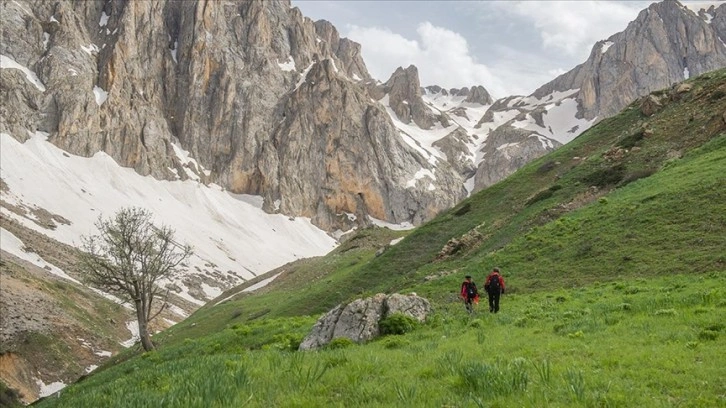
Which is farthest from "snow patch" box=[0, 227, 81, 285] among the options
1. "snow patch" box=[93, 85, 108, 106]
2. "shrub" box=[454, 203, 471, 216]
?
"snow patch" box=[93, 85, 108, 106]

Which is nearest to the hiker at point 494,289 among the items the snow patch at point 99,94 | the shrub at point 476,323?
the shrub at point 476,323

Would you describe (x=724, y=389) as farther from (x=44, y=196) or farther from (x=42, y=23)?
(x=42, y=23)

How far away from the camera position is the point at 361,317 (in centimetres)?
1862

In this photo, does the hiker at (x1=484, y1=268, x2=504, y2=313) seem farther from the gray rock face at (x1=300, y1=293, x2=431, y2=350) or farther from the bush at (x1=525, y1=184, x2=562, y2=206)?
the bush at (x1=525, y1=184, x2=562, y2=206)

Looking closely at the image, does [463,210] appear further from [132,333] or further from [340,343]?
[132,333]


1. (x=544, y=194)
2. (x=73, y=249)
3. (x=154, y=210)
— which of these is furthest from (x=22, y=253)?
(x=544, y=194)

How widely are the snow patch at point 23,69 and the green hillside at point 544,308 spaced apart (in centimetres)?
14596

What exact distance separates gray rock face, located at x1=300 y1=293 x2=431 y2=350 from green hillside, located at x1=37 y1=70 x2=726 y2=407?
1.08 m

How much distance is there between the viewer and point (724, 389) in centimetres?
812

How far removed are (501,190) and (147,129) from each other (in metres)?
167

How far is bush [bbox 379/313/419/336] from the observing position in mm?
18141

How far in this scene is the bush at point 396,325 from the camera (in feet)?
59.5

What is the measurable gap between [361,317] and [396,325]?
1339 millimetres

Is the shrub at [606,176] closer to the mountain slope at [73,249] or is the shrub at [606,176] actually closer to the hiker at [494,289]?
the hiker at [494,289]
